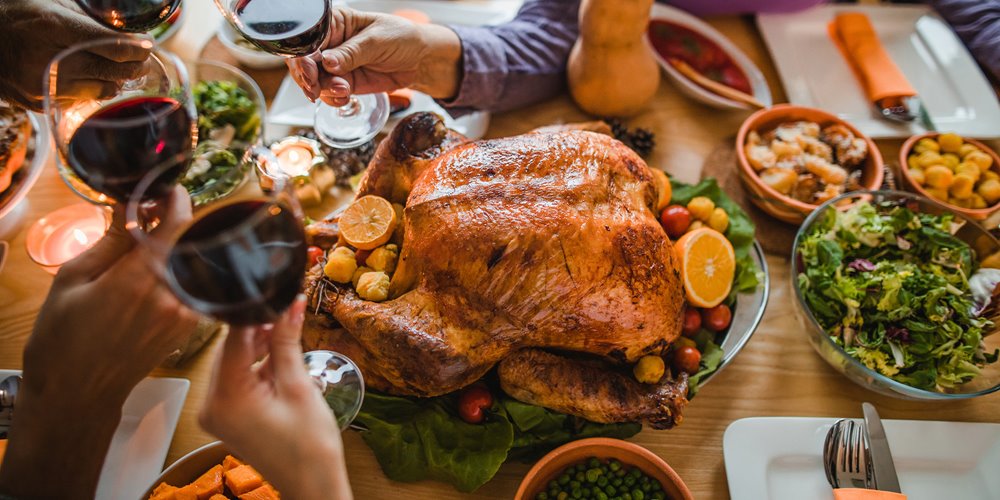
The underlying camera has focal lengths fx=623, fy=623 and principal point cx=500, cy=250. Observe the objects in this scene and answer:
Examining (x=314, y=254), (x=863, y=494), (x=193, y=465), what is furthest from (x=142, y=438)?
(x=863, y=494)

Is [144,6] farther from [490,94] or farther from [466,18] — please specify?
[466,18]

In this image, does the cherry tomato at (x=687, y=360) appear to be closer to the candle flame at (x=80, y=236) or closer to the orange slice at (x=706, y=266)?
the orange slice at (x=706, y=266)

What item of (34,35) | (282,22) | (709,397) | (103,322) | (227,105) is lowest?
(709,397)

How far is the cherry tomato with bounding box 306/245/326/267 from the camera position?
150cm

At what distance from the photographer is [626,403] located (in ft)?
4.43

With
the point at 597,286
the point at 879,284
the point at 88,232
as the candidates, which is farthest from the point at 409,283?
the point at 879,284

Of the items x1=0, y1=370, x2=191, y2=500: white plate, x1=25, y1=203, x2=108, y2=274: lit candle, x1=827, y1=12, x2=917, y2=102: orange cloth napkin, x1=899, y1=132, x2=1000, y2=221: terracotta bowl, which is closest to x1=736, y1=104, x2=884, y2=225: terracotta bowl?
x1=899, y1=132, x2=1000, y2=221: terracotta bowl

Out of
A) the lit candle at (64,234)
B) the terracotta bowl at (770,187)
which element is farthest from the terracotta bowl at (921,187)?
the lit candle at (64,234)

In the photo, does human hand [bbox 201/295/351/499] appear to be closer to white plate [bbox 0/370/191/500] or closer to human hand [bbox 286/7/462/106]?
white plate [bbox 0/370/191/500]

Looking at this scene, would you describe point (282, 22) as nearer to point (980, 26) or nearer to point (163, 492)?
point (163, 492)

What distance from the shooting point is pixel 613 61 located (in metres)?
1.86

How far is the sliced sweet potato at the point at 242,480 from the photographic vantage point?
1.21 m

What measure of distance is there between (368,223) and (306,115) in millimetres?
649

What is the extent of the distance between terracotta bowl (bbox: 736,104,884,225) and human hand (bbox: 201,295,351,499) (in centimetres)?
140
